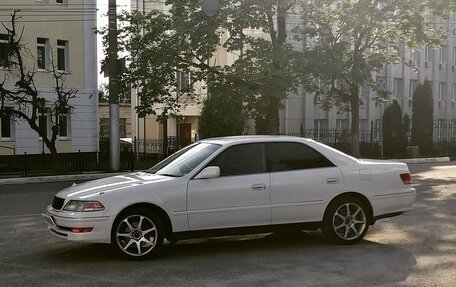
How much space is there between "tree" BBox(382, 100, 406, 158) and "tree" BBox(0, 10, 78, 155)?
18686 millimetres

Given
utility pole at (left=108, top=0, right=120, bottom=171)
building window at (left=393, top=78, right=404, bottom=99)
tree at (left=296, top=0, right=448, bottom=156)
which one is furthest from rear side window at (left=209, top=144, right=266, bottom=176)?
building window at (left=393, top=78, right=404, bottom=99)

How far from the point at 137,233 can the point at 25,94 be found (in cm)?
2017

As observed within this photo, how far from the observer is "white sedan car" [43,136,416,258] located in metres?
7.23

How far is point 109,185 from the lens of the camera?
7.47 m

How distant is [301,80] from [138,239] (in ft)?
60.3

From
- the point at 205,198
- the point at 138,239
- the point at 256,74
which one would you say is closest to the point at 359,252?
the point at 205,198

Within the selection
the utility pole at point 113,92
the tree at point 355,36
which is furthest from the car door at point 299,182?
the tree at point 355,36

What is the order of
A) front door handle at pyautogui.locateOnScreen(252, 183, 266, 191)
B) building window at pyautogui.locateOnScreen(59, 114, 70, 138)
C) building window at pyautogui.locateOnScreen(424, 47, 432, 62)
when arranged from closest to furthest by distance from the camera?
front door handle at pyautogui.locateOnScreen(252, 183, 266, 191)
building window at pyautogui.locateOnScreen(59, 114, 70, 138)
building window at pyautogui.locateOnScreen(424, 47, 432, 62)

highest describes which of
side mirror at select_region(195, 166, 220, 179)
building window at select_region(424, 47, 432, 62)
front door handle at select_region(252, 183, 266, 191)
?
building window at select_region(424, 47, 432, 62)

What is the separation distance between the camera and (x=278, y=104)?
79.0 feet

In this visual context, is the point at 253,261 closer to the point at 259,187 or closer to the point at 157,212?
the point at 259,187

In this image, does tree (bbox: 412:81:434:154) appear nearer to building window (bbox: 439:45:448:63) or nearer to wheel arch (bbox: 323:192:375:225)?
building window (bbox: 439:45:448:63)

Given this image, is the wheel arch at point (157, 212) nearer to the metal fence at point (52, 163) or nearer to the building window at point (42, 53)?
the metal fence at point (52, 163)

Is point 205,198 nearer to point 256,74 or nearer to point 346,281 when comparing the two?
point 346,281
